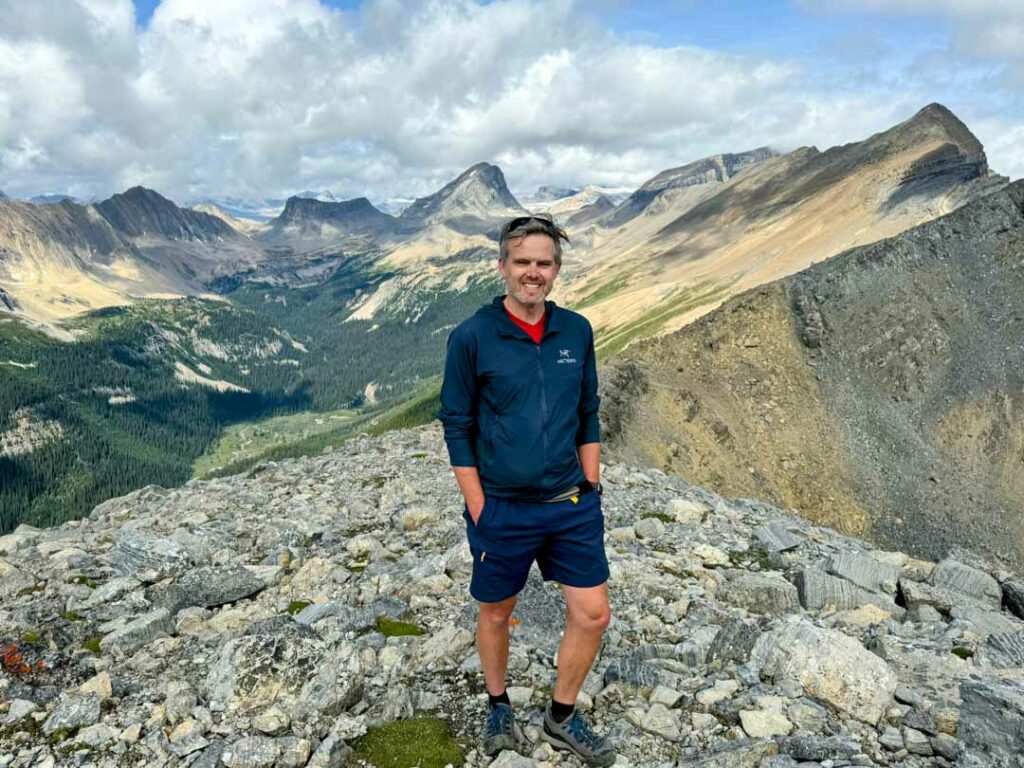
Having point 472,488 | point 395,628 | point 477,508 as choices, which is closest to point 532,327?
point 472,488

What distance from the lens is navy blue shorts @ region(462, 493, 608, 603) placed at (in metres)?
6.23

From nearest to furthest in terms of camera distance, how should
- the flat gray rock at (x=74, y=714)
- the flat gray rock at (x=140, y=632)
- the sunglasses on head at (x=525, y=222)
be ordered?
the sunglasses on head at (x=525, y=222)
the flat gray rock at (x=74, y=714)
the flat gray rock at (x=140, y=632)

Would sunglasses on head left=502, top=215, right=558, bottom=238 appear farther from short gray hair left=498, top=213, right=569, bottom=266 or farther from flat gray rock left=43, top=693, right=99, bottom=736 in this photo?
flat gray rock left=43, top=693, right=99, bottom=736

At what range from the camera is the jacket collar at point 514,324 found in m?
6.07

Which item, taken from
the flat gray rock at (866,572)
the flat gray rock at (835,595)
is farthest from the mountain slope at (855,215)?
the flat gray rock at (835,595)

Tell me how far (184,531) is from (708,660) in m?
13.0

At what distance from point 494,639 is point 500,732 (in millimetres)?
966

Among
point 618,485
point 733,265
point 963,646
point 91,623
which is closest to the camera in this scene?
point 963,646

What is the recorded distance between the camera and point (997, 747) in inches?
248

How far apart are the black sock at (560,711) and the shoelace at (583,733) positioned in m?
0.10

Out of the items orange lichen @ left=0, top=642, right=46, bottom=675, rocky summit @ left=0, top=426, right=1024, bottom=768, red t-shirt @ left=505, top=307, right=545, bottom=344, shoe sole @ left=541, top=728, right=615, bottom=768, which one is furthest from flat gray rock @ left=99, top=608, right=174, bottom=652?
red t-shirt @ left=505, top=307, right=545, bottom=344

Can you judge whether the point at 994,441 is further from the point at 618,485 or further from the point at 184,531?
the point at 184,531

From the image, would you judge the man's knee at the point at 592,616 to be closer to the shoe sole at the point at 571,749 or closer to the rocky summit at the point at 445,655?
the shoe sole at the point at 571,749

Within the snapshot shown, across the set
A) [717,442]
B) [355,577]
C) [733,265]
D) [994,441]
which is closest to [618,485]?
[355,577]
